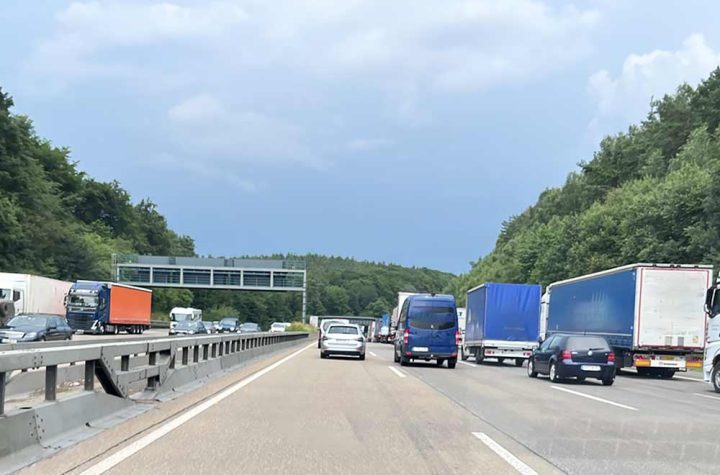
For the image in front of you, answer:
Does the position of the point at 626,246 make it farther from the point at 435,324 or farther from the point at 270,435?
the point at 270,435

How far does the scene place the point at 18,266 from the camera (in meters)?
67.7

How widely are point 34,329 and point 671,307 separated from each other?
2250cm

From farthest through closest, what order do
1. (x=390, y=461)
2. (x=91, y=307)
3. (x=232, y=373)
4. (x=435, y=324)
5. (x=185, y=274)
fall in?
(x=185, y=274), (x=91, y=307), (x=435, y=324), (x=232, y=373), (x=390, y=461)

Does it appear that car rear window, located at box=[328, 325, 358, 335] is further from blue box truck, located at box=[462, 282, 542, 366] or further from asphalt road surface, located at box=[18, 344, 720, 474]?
asphalt road surface, located at box=[18, 344, 720, 474]

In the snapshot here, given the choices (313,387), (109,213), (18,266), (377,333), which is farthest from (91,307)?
(109,213)

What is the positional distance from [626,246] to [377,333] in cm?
4236

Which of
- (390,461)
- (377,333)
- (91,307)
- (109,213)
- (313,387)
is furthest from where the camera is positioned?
(109,213)

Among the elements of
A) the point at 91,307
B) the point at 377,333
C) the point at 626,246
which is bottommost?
the point at 377,333

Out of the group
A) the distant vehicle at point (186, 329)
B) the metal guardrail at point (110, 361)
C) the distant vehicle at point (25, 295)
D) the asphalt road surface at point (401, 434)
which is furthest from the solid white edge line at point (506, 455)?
the distant vehicle at point (186, 329)

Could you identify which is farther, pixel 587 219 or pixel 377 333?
pixel 377 333

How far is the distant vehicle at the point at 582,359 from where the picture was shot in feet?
67.7

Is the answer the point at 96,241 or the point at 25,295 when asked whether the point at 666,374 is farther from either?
the point at 96,241

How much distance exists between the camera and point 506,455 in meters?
8.47

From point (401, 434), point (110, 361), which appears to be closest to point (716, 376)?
point (401, 434)
